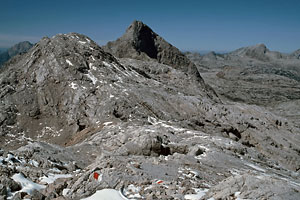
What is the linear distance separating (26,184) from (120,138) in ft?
44.2

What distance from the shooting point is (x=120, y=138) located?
25.7 meters

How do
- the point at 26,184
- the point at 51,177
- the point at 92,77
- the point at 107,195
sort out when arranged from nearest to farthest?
the point at 107,195 < the point at 26,184 < the point at 51,177 < the point at 92,77

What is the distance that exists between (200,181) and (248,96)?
468ft

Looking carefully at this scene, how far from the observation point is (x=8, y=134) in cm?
3384

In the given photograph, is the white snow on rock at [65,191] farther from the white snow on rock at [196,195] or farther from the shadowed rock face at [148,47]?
the shadowed rock face at [148,47]

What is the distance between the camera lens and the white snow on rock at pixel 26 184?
12.0 meters

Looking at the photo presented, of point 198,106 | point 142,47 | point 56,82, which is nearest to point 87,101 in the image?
point 56,82

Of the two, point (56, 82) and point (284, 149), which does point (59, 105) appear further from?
point (284, 149)

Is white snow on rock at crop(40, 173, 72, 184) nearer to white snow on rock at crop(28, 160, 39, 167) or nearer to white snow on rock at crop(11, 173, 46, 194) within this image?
white snow on rock at crop(11, 173, 46, 194)

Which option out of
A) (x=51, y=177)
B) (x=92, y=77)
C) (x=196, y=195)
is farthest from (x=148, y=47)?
(x=196, y=195)

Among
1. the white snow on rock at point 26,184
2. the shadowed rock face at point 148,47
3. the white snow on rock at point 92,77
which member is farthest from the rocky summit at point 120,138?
the shadowed rock face at point 148,47

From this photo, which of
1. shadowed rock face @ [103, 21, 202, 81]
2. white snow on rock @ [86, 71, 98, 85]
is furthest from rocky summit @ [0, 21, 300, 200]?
shadowed rock face @ [103, 21, 202, 81]

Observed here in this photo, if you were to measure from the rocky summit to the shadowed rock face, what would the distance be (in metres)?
25.5

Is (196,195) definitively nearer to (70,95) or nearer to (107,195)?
(107,195)
